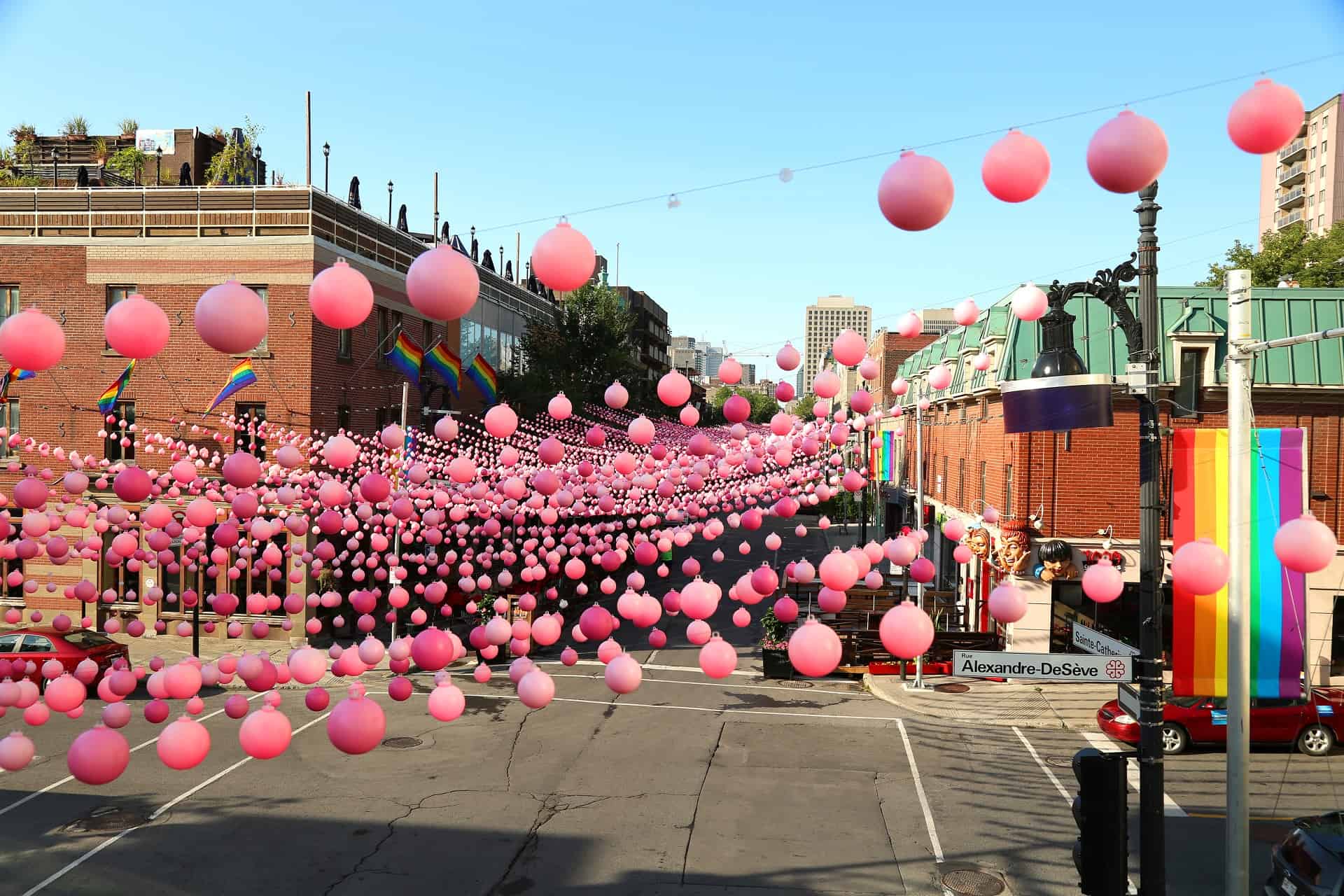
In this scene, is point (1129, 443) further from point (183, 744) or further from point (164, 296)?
point (164, 296)

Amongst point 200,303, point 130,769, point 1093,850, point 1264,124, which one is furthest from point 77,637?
point 1264,124

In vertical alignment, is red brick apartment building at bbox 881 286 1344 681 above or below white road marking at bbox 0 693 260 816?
above

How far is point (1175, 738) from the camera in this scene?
1559 cm

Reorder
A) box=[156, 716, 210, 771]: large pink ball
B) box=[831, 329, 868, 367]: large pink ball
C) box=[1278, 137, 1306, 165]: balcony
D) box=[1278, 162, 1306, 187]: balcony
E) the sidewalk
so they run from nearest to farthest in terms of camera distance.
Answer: box=[156, 716, 210, 771]: large pink ball < box=[831, 329, 868, 367]: large pink ball < the sidewalk < box=[1278, 137, 1306, 165]: balcony < box=[1278, 162, 1306, 187]: balcony

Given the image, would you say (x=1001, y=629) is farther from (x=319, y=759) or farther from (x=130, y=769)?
(x=130, y=769)

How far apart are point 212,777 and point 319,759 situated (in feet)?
5.21

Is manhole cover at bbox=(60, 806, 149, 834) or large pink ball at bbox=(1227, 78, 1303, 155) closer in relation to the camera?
Result: large pink ball at bbox=(1227, 78, 1303, 155)

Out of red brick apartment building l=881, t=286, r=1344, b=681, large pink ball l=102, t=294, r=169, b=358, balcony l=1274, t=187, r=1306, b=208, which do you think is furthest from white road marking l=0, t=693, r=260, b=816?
balcony l=1274, t=187, r=1306, b=208

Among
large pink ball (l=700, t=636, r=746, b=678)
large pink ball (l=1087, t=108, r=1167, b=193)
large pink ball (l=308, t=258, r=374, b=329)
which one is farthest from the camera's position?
large pink ball (l=700, t=636, r=746, b=678)

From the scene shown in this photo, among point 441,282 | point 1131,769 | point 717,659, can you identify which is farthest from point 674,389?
point 1131,769

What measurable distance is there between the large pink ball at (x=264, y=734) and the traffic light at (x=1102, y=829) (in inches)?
210

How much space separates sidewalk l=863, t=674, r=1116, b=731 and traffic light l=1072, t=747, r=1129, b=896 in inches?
474

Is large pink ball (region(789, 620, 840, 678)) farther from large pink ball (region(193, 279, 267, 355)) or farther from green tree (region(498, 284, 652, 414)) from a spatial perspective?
green tree (region(498, 284, 652, 414))

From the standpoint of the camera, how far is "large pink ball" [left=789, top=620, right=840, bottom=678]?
5.64 meters
